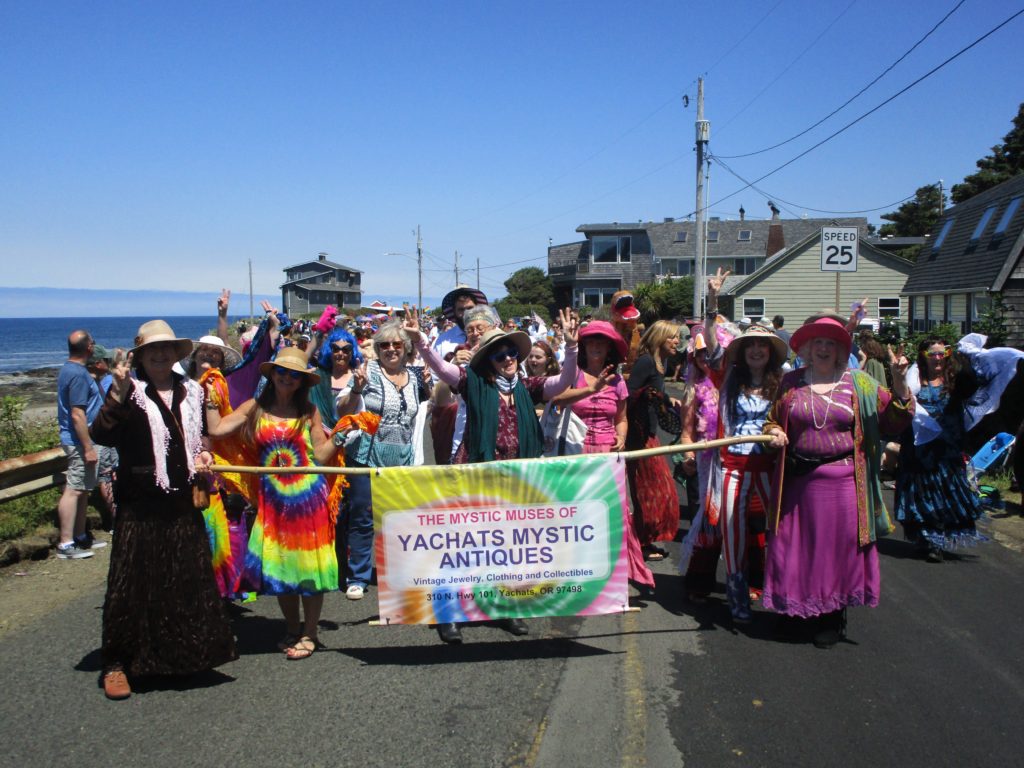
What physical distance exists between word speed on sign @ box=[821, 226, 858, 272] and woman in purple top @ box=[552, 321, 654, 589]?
293 inches

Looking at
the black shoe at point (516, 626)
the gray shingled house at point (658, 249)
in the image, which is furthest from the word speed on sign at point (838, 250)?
the gray shingled house at point (658, 249)

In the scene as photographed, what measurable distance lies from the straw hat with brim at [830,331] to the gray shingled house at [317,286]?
329ft

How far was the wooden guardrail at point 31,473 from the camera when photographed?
25.0 ft

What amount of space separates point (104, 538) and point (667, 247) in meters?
57.5

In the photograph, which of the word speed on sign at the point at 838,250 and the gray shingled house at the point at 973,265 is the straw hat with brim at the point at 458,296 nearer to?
the word speed on sign at the point at 838,250

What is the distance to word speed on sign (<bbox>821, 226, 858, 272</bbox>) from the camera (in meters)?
12.8

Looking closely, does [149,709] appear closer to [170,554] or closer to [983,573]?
[170,554]

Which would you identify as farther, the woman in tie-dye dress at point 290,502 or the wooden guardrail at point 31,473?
the wooden guardrail at point 31,473

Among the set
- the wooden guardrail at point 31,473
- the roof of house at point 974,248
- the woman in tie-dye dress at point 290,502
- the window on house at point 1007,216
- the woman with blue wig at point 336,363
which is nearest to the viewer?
the woman in tie-dye dress at point 290,502

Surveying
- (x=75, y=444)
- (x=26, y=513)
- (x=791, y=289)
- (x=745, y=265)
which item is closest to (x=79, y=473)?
(x=75, y=444)

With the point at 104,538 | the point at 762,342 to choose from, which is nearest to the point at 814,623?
the point at 762,342

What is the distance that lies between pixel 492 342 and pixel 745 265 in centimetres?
5877

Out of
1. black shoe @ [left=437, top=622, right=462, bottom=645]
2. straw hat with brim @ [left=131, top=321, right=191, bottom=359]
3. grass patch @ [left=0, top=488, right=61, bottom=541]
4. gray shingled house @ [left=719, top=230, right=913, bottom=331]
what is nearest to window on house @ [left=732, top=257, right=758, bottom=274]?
gray shingled house @ [left=719, top=230, right=913, bottom=331]

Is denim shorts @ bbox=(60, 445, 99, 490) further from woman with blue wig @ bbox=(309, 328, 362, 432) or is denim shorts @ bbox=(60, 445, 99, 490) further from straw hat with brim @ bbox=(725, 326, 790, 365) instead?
Answer: straw hat with brim @ bbox=(725, 326, 790, 365)
